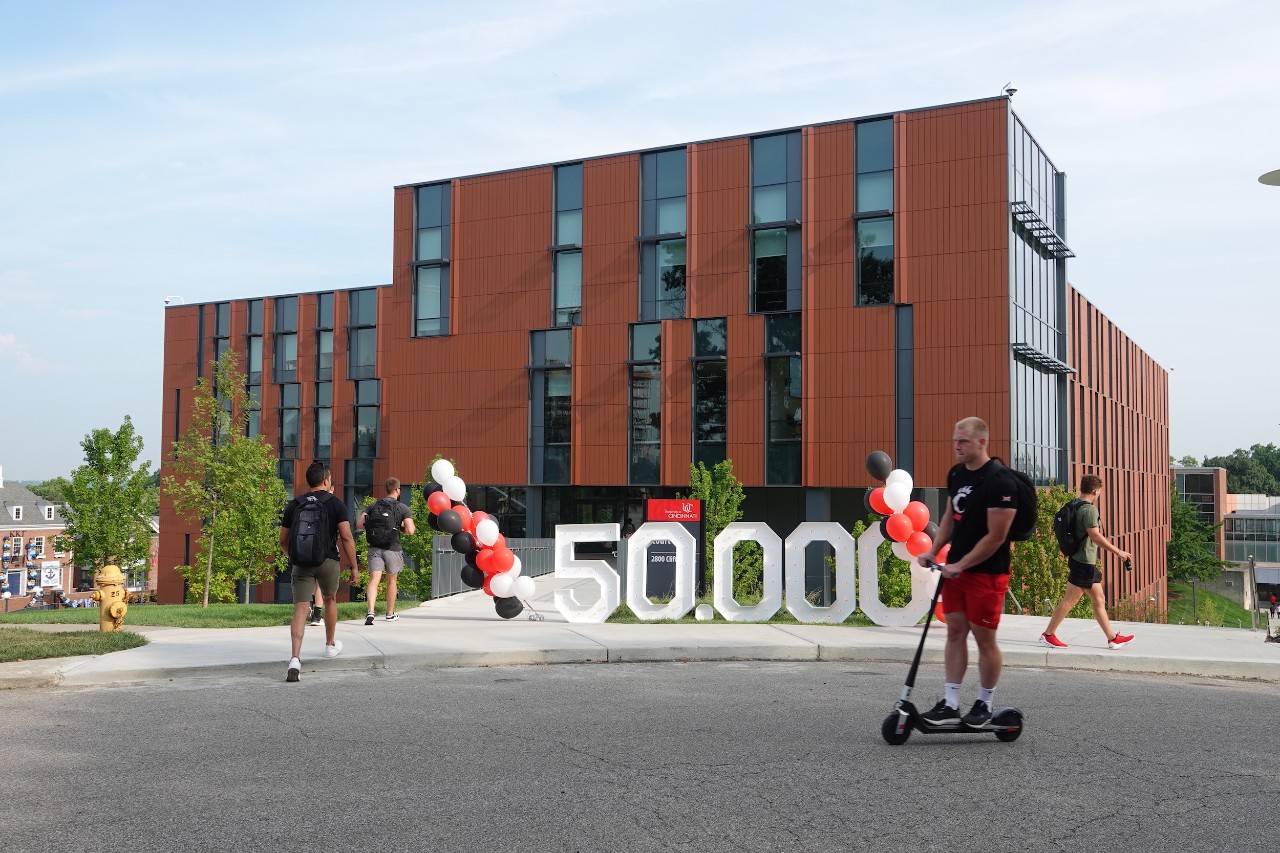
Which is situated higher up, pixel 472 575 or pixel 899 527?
pixel 899 527

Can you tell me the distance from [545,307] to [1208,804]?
3422cm

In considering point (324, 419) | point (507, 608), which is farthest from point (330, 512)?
point (324, 419)

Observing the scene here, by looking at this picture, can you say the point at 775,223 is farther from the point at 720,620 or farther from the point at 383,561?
the point at 383,561

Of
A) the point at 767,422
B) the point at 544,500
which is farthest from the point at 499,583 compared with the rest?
the point at 544,500

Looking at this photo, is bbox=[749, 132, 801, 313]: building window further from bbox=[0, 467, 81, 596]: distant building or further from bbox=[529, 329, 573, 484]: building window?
bbox=[0, 467, 81, 596]: distant building

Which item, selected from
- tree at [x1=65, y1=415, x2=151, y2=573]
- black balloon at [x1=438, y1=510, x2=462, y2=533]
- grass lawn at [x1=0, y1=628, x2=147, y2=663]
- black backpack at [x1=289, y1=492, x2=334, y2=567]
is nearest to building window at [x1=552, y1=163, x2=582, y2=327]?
tree at [x1=65, y1=415, x2=151, y2=573]

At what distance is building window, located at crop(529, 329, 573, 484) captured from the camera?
124ft

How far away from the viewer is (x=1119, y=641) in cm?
1043

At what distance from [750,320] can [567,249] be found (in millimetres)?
7235

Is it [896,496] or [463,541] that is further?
[463,541]

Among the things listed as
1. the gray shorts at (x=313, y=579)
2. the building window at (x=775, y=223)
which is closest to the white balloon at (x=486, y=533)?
the gray shorts at (x=313, y=579)

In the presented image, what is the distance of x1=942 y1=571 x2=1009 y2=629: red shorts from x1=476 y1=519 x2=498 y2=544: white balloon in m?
7.56

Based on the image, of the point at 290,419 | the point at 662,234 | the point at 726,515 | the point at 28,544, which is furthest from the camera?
the point at 28,544

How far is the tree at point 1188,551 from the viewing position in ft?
226
